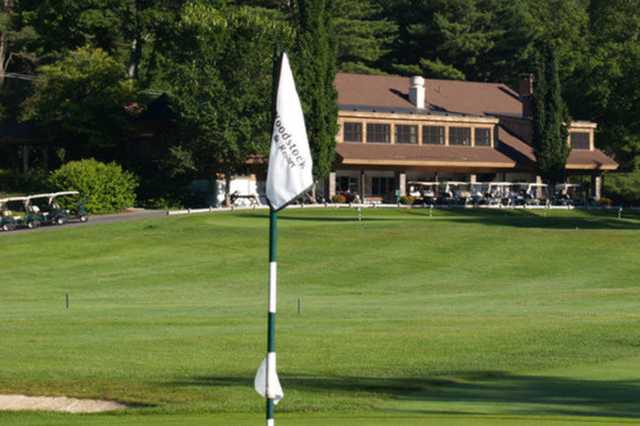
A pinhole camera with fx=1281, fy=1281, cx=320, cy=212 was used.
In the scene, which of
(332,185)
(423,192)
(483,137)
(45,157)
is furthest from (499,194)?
(45,157)

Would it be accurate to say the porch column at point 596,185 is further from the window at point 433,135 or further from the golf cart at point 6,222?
the golf cart at point 6,222

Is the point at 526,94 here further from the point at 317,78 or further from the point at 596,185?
the point at 317,78

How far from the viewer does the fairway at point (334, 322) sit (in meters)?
17.1

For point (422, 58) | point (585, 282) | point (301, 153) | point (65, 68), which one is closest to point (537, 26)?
point (422, 58)

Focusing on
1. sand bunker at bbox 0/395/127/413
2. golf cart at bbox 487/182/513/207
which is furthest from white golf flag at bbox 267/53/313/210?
golf cart at bbox 487/182/513/207

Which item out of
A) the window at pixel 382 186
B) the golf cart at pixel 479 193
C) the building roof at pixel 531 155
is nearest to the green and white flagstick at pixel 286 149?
the golf cart at pixel 479 193

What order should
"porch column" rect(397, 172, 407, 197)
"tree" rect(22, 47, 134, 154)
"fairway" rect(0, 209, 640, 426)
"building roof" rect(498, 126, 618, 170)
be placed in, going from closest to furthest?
1. "fairway" rect(0, 209, 640, 426)
2. "tree" rect(22, 47, 134, 154)
3. "porch column" rect(397, 172, 407, 197)
4. "building roof" rect(498, 126, 618, 170)

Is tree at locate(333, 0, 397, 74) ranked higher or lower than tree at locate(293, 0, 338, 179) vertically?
higher

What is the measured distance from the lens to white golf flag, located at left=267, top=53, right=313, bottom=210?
36.8 feet

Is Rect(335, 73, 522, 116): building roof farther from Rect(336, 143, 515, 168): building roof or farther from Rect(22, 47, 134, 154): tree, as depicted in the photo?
Rect(22, 47, 134, 154): tree

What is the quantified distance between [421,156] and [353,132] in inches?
191

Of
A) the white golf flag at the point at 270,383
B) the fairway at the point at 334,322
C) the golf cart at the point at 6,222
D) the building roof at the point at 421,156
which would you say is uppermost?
the building roof at the point at 421,156

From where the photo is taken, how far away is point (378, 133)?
282 feet

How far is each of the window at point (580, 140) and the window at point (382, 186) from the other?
15628mm
